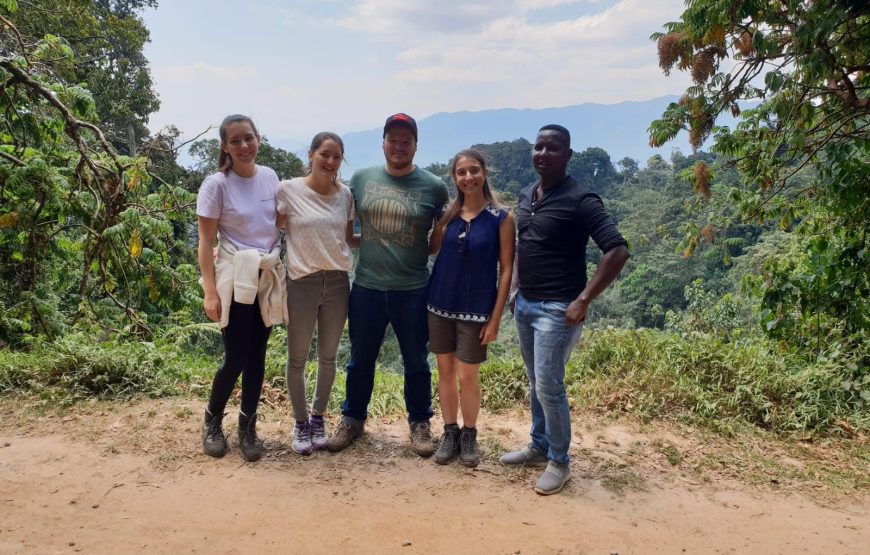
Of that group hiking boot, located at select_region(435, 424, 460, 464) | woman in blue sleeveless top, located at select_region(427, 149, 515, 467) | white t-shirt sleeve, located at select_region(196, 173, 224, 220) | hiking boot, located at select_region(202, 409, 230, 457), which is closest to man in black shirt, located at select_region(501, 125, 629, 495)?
Result: woman in blue sleeveless top, located at select_region(427, 149, 515, 467)

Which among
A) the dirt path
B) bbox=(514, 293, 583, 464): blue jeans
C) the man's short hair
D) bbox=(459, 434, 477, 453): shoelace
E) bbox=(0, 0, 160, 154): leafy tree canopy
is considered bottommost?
the dirt path

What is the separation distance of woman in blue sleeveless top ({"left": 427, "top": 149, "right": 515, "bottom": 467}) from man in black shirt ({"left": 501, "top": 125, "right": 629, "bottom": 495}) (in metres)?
0.12

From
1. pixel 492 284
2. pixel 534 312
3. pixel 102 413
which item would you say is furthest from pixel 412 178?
pixel 102 413

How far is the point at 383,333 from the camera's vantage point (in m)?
3.31

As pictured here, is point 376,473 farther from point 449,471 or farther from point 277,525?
point 277,525

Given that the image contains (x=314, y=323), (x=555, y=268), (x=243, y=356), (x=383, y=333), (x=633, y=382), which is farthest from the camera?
(x=633, y=382)

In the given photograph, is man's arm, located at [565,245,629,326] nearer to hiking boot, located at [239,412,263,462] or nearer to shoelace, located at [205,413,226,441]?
Result: hiking boot, located at [239,412,263,462]

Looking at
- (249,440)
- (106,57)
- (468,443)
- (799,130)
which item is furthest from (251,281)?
(106,57)

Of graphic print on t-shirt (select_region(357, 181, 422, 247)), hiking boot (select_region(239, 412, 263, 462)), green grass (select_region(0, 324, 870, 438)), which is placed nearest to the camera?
graphic print on t-shirt (select_region(357, 181, 422, 247))

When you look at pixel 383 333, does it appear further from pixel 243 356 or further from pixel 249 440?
pixel 249 440

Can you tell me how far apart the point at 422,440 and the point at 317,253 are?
1306 mm

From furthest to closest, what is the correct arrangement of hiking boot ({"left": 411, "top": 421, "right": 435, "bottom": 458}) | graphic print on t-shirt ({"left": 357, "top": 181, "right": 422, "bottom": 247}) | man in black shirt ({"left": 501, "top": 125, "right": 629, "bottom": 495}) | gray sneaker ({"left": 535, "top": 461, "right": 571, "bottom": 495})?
1. hiking boot ({"left": 411, "top": 421, "right": 435, "bottom": 458})
2. graphic print on t-shirt ({"left": 357, "top": 181, "right": 422, "bottom": 247})
3. gray sneaker ({"left": 535, "top": 461, "right": 571, "bottom": 495})
4. man in black shirt ({"left": 501, "top": 125, "right": 629, "bottom": 495})

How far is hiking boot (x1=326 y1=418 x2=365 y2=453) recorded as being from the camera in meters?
3.38

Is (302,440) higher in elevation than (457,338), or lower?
lower
